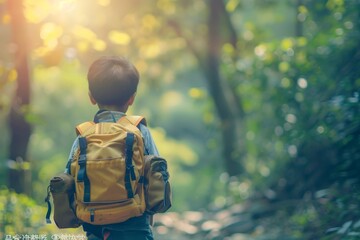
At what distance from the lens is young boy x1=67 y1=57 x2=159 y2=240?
389 cm

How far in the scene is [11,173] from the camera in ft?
29.2

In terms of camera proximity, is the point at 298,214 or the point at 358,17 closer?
the point at 358,17

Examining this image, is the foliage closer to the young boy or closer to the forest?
the forest

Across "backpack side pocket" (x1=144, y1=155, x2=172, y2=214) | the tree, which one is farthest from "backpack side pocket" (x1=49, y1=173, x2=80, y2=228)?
the tree

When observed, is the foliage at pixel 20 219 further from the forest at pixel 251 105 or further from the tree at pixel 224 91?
the tree at pixel 224 91

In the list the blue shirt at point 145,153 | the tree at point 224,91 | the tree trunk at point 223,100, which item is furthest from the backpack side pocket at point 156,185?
the tree trunk at point 223,100

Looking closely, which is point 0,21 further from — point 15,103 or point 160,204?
point 160,204

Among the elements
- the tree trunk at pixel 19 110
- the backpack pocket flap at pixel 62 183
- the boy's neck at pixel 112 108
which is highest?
the tree trunk at pixel 19 110

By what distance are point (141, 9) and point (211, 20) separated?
58.4 inches

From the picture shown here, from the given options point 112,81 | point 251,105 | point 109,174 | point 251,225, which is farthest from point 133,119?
point 251,105

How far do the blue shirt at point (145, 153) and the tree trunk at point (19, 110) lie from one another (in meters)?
3.80

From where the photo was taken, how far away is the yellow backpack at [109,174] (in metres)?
3.69

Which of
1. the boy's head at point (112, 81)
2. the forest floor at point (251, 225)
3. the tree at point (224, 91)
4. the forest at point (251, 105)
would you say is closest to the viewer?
the boy's head at point (112, 81)

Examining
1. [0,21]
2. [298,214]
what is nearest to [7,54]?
[0,21]
